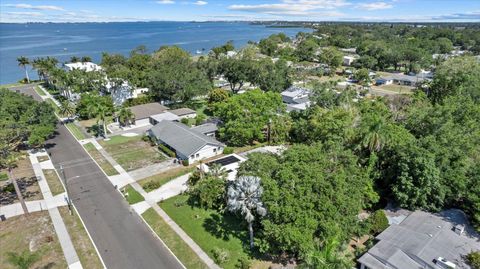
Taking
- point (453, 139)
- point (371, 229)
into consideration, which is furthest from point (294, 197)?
point (453, 139)

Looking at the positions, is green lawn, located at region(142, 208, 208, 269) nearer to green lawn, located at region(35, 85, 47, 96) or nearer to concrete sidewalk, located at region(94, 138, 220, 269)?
concrete sidewalk, located at region(94, 138, 220, 269)

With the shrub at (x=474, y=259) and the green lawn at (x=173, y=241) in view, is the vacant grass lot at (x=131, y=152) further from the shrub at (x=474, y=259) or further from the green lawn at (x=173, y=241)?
the shrub at (x=474, y=259)

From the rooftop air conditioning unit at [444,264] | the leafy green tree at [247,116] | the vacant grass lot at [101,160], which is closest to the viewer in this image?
the rooftop air conditioning unit at [444,264]

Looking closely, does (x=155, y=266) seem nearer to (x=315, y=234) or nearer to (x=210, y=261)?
(x=210, y=261)

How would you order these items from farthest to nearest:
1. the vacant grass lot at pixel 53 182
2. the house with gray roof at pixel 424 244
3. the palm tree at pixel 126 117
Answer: the palm tree at pixel 126 117, the vacant grass lot at pixel 53 182, the house with gray roof at pixel 424 244

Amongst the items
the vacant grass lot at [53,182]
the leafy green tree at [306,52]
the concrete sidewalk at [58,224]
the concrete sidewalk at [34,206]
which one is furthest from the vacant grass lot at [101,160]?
the leafy green tree at [306,52]

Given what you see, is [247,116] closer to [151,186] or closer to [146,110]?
[151,186]
